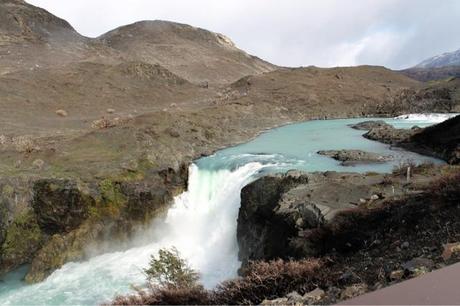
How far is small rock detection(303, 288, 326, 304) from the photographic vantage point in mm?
5887

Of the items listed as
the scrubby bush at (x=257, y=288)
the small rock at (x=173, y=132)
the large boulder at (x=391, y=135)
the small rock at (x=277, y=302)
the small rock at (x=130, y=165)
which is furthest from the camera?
the small rock at (x=173, y=132)

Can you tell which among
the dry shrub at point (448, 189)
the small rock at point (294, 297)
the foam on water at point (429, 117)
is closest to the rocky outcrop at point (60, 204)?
the dry shrub at point (448, 189)

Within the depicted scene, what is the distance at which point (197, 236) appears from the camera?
18.4 m

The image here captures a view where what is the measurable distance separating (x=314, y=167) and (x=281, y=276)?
554 inches

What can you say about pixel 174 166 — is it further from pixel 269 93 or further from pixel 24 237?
pixel 269 93

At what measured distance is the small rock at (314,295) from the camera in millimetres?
5887

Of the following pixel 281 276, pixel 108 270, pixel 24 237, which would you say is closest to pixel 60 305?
pixel 108 270

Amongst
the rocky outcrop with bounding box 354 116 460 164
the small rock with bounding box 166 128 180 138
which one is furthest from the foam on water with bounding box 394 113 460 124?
the small rock with bounding box 166 128 180 138

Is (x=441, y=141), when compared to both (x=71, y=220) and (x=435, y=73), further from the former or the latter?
(x=435, y=73)

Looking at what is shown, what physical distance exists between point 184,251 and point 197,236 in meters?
0.98

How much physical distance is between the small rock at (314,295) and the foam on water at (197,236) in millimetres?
8481

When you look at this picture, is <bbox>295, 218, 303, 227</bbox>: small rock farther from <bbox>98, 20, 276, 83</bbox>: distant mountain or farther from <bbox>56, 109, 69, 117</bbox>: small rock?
<bbox>98, 20, 276, 83</bbox>: distant mountain

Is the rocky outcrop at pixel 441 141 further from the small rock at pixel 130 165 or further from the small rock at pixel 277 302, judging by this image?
the small rock at pixel 277 302

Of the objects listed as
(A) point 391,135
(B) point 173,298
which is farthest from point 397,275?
(A) point 391,135
